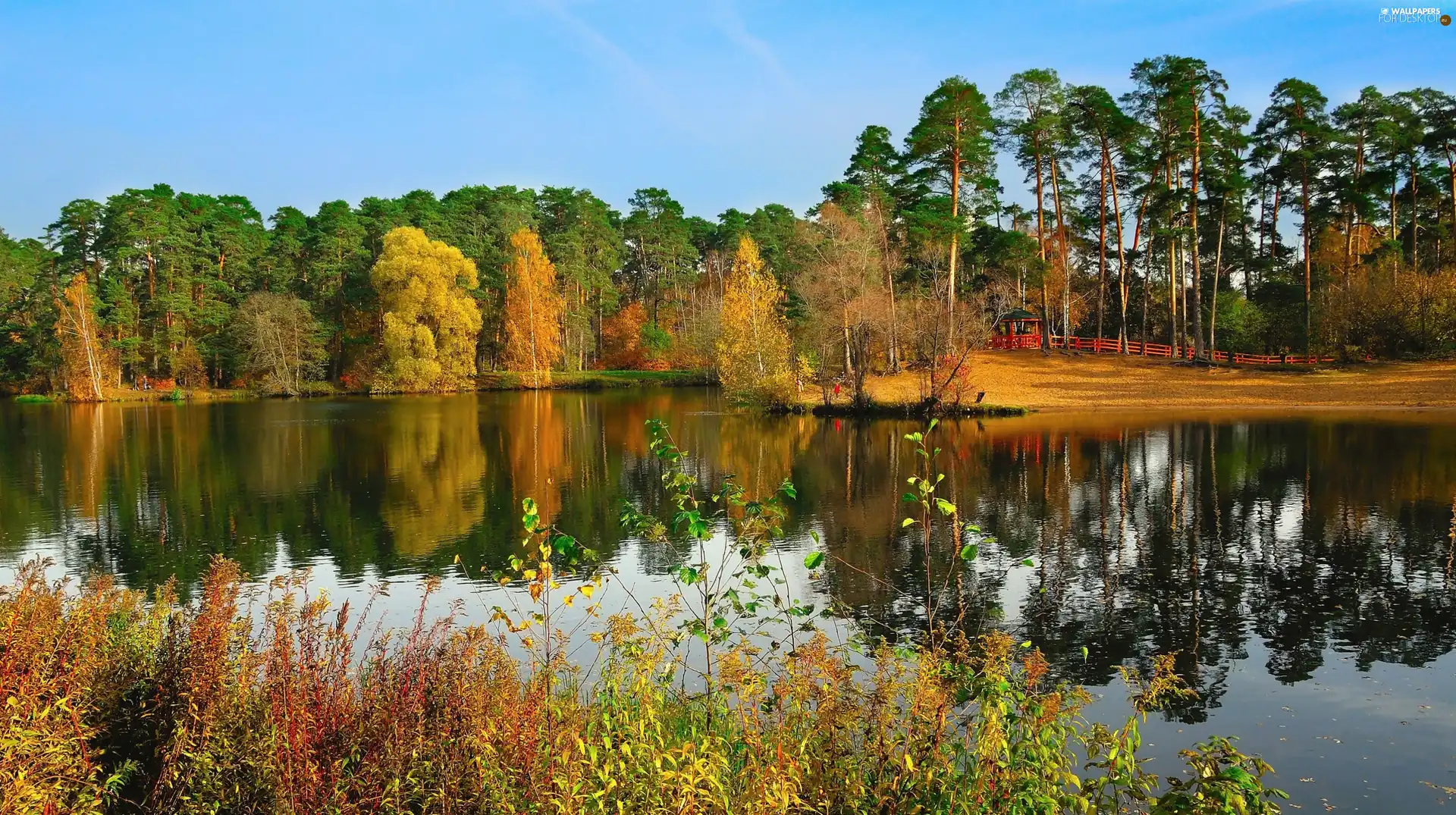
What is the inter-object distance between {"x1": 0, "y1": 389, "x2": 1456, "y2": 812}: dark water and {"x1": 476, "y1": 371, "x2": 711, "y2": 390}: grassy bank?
32.8m

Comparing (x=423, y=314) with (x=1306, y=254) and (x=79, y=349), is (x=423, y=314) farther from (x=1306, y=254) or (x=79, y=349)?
(x=1306, y=254)

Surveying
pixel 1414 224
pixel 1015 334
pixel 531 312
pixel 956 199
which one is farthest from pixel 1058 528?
pixel 531 312

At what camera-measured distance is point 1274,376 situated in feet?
140

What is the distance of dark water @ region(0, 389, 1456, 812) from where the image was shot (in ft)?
26.9

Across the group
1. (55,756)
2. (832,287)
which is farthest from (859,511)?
(832,287)

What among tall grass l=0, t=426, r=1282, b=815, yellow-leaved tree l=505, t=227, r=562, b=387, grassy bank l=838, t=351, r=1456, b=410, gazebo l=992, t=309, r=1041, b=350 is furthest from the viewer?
yellow-leaved tree l=505, t=227, r=562, b=387

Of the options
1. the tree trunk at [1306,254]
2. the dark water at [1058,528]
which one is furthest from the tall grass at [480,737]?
the tree trunk at [1306,254]

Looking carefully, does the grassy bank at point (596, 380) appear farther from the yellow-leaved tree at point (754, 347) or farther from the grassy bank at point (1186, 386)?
the grassy bank at point (1186, 386)

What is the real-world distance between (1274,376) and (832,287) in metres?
21.7

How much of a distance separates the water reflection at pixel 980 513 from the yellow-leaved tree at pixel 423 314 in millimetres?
27373

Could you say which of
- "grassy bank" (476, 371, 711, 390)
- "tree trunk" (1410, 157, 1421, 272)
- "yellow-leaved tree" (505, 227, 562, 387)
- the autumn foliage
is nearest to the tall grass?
"tree trunk" (1410, 157, 1421, 272)

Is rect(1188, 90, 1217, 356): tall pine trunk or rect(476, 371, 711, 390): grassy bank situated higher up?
rect(1188, 90, 1217, 356): tall pine trunk

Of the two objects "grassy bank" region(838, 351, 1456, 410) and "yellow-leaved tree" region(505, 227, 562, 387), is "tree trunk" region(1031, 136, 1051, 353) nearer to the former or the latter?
"grassy bank" region(838, 351, 1456, 410)

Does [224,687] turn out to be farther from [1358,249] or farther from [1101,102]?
[1358,249]
